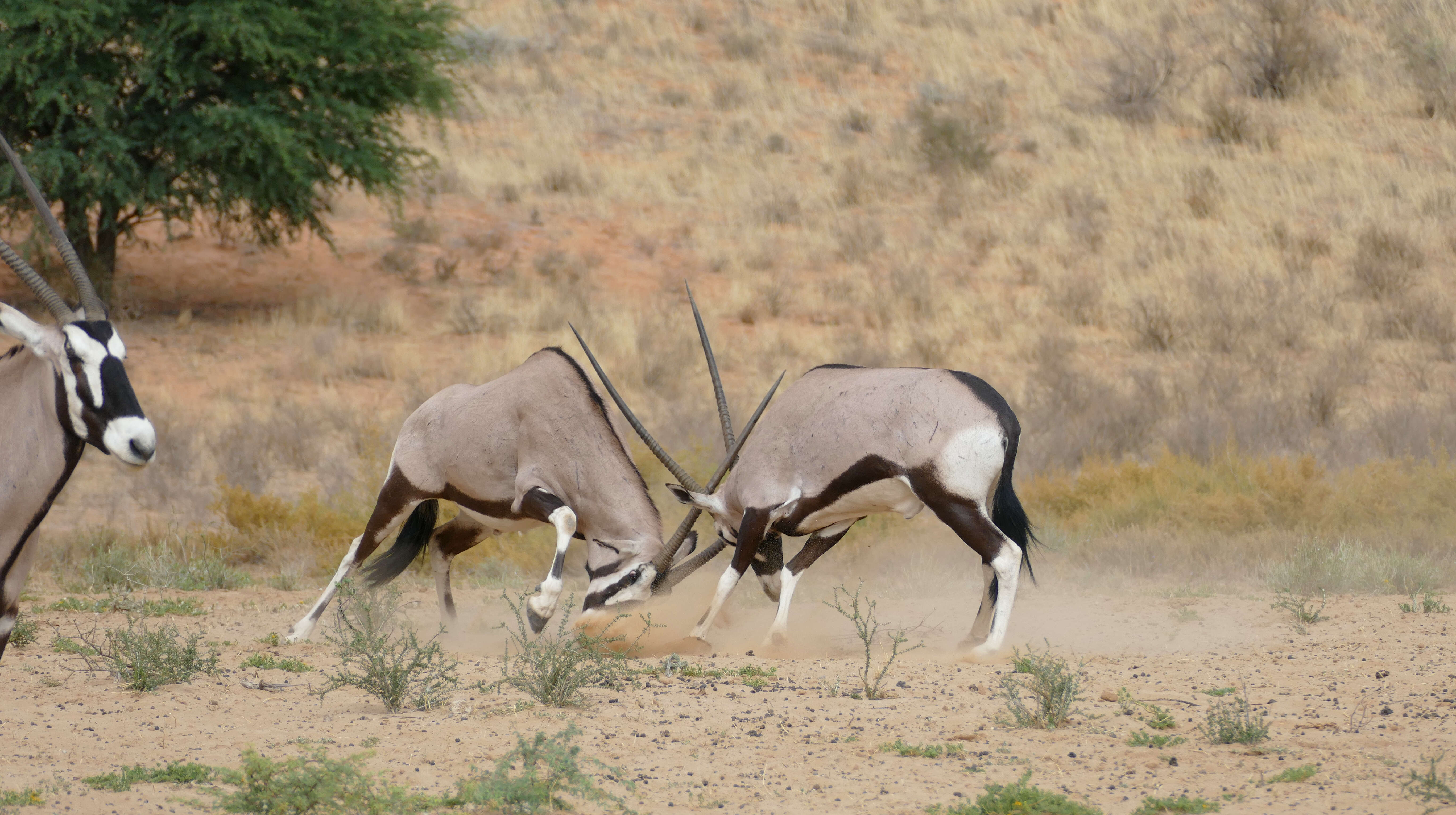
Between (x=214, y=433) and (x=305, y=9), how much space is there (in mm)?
6309

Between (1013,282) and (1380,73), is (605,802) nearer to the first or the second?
(1013,282)

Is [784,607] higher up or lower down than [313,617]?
higher up

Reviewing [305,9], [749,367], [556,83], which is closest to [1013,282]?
[749,367]

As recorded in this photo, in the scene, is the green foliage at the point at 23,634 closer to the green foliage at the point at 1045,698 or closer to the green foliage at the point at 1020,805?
the green foliage at the point at 1045,698

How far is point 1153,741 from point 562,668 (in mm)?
2428

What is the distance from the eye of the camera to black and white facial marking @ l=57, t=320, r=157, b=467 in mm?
4703

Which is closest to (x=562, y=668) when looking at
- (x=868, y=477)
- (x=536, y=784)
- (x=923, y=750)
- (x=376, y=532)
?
(x=536, y=784)

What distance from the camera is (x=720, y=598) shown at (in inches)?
318

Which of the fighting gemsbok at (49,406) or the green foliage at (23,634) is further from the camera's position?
the green foliage at (23,634)

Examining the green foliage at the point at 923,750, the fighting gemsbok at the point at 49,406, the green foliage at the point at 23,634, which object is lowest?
the green foliage at the point at 23,634

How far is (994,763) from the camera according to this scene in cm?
539

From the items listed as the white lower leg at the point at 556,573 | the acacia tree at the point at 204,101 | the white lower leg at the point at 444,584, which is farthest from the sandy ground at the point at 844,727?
the acacia tree at the point at 204,101

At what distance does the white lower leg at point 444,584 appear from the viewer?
353 inches

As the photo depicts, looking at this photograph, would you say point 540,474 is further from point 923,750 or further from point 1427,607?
point 1427,607
